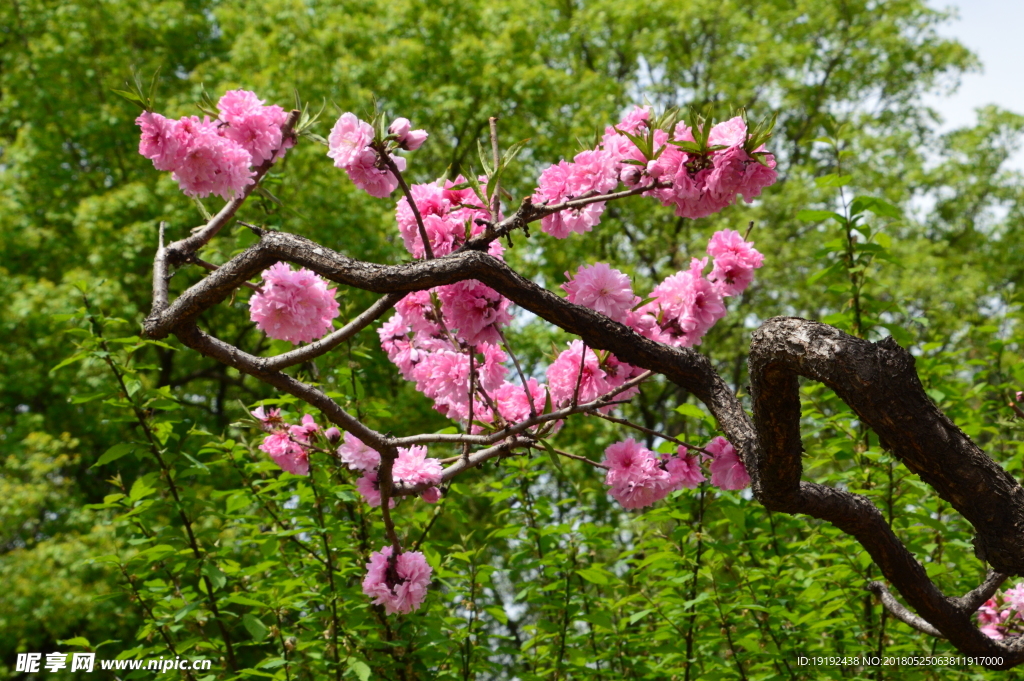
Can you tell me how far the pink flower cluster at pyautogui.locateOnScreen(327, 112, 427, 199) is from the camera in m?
2.76

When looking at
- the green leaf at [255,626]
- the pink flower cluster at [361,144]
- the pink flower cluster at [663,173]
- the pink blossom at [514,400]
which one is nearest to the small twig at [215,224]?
the pink flower cluster at [361,144]

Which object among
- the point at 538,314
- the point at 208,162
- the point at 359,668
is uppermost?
the point at 208,162

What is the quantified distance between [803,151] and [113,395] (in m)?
14.1

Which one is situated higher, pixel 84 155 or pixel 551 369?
pixel 84 155

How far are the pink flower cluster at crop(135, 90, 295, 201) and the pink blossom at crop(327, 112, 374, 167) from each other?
15.9 inches

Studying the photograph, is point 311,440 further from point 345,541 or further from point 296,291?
point 296,291

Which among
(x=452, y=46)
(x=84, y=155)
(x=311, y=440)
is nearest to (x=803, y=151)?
(x=452, y=46)

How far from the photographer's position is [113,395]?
353 centimetres

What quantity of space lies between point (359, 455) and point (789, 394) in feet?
4.67

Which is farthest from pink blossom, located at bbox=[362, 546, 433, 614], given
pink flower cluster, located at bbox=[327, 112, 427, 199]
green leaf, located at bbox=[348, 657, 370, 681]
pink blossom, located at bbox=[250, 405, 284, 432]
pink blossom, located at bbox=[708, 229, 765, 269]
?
pink blossom, located at bbox=[708, 229, 765, 269]

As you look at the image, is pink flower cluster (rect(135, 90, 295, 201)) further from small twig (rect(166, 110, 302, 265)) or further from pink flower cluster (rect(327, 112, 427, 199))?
pink flower cluster (rect(327, 112, 427, 199))

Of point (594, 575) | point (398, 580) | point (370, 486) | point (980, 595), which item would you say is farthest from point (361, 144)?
point (980, 595)

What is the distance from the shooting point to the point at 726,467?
9.77ft

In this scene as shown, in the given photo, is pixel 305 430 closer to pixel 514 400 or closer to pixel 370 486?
pixel 370 486
